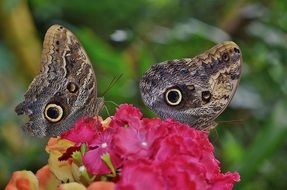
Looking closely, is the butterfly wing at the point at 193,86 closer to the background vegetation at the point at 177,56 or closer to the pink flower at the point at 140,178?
the pink flower at the point at 140,178

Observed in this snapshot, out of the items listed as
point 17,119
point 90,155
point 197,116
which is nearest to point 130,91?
point 17,119

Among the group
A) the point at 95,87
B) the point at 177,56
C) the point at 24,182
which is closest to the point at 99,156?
the point at 24,182

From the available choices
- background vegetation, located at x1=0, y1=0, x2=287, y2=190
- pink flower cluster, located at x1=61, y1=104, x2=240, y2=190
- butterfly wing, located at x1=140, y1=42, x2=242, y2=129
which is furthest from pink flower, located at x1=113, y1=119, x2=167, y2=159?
background vegetation, located at x1=0, y1=0, x2=287, y2=190

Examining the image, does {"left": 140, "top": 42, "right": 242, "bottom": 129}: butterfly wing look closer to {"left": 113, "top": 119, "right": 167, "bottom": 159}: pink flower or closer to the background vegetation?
{"left": 113, "top": 119, "right": 167, "bottom": 159}: pink flower

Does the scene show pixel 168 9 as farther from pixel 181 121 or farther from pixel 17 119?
pixel 181 121

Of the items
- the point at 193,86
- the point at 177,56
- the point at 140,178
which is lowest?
the point at 177,56

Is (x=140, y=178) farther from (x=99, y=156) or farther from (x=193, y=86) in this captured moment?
(x=193, y=86)

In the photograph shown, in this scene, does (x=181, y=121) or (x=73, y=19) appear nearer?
(x=181, y=121)
